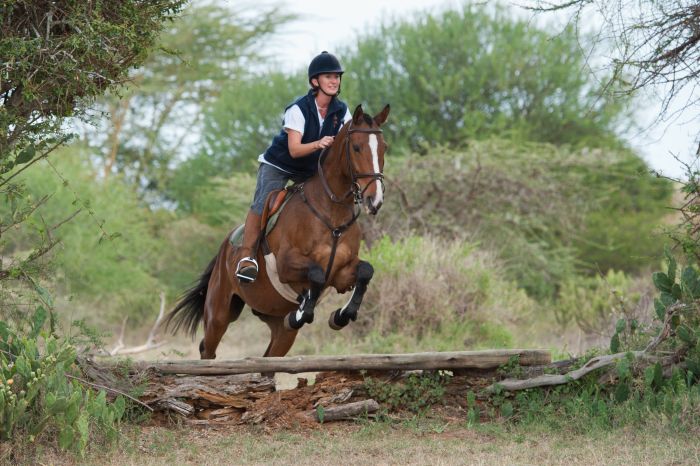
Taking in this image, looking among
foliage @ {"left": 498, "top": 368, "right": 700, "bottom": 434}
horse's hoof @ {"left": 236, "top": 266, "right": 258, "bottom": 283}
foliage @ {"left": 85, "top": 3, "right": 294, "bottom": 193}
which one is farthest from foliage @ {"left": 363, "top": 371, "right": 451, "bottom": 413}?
foliage @ {"left": 85, "top": 3, "right": 294, "bottom": 193}

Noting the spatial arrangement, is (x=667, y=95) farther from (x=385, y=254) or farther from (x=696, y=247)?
(x=385, y=254)

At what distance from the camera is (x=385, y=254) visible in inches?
594

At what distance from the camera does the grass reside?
20.5 ft

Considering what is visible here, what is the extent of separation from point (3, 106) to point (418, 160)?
48.3 ft

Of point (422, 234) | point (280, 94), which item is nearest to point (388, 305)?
point (422, 234)

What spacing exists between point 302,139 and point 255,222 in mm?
912

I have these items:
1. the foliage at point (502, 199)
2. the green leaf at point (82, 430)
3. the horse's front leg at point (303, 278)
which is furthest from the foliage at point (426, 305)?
the green leaf at point (82, 430)

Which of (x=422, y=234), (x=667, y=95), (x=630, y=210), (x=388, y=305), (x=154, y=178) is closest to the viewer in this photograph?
(x=667, y=95)

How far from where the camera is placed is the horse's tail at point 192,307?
10.4 m

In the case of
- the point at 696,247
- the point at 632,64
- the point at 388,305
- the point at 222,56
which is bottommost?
the point at 388,305

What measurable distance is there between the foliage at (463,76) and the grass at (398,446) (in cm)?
1791

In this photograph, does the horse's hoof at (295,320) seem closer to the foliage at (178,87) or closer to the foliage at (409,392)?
the foliage at (409,392)

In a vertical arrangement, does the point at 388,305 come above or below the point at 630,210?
below

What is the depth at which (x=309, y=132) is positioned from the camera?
8203mm
